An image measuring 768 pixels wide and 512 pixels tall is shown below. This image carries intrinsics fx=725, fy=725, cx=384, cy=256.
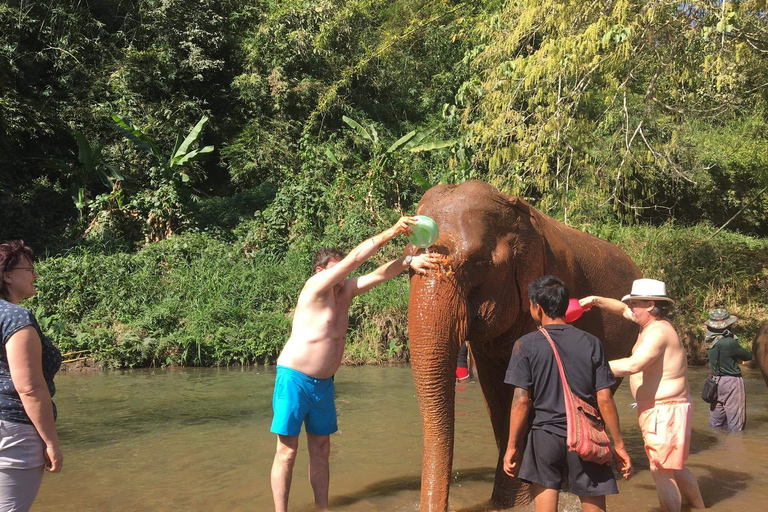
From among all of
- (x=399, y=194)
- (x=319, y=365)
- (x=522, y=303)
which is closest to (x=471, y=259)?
(x=522, y=303)

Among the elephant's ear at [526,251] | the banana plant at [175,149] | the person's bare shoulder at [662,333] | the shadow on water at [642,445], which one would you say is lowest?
the shadow on water at [642,445]

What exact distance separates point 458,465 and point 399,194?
506 inches

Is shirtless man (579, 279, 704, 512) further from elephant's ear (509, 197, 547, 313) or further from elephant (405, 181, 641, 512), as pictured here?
elephant (405, 181, 641, 512)

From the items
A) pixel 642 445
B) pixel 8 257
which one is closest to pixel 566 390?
pixel 8 257

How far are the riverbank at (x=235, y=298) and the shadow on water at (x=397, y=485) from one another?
7035mm

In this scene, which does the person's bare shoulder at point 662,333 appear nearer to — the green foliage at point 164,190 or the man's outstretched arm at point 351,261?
the man's outstretched arm at point 351,261

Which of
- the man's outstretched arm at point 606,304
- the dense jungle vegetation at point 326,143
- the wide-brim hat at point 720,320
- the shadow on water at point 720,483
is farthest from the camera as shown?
the dense jungle vegetation at point 326,143

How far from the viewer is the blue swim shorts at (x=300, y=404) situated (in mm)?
4445

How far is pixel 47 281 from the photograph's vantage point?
571 inches

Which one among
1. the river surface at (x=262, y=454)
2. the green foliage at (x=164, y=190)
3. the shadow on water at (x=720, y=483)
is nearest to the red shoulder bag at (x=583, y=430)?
the river surface at (x=262, y=454)

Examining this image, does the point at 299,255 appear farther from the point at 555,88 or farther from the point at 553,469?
the point at 553,469

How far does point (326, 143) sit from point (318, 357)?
55.5 feet

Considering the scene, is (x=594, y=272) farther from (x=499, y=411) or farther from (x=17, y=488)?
(x=17, y=488)

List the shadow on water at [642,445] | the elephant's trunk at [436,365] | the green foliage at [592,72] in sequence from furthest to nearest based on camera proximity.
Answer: the green foliage at [592,72], the shadow on water at [642,445], the elephant's trunk at [436,365]
